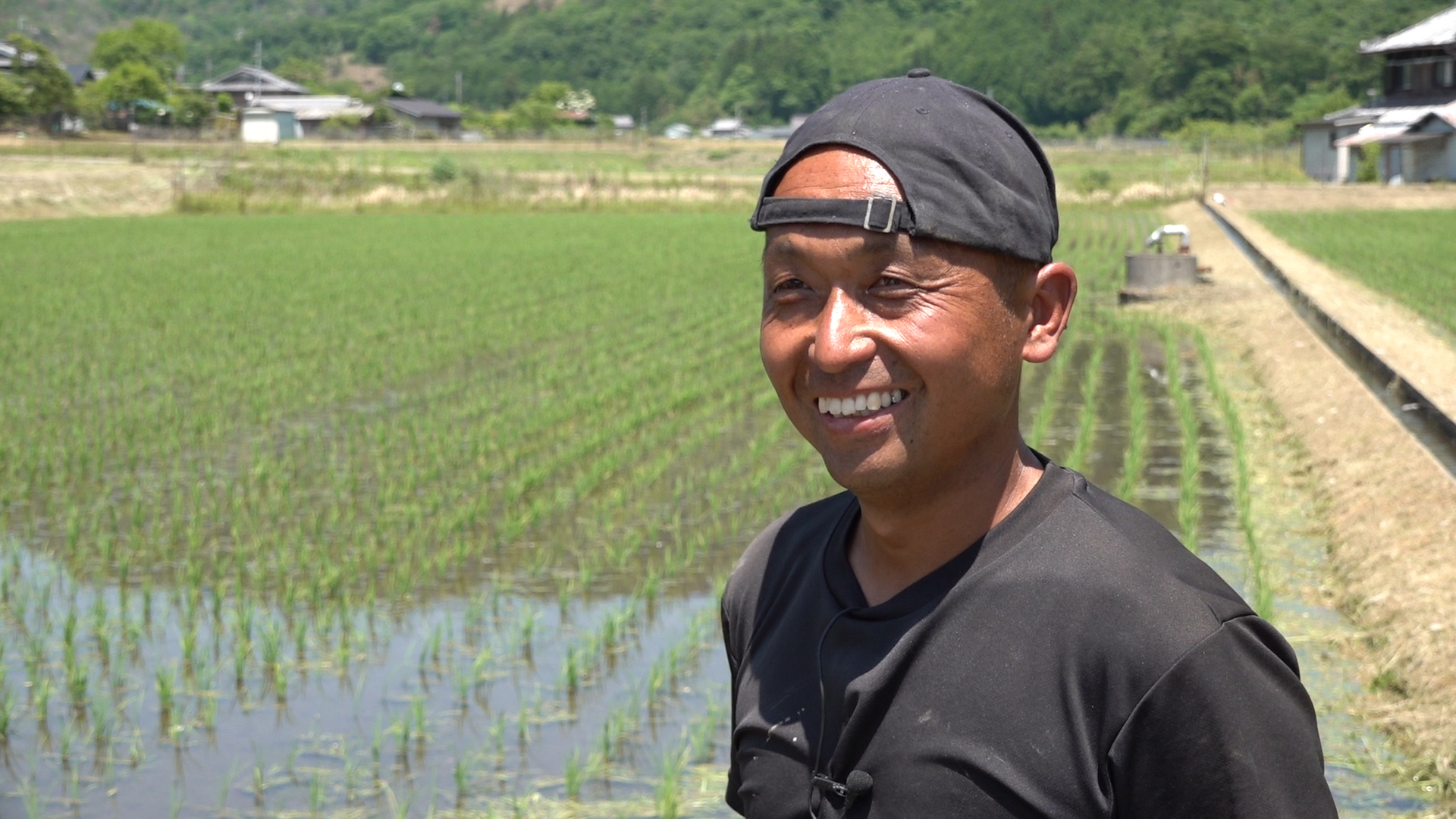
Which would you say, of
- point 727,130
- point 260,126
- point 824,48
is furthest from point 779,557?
point 824,48

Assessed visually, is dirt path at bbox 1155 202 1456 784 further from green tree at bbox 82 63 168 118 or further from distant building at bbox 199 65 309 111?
distant building at bbox 199 65 309 111

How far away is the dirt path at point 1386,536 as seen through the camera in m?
3.99

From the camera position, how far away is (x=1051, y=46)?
84250 mm

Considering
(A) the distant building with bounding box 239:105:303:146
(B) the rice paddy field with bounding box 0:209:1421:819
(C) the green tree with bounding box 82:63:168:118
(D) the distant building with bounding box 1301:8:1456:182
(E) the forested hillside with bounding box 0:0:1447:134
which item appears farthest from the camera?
(E) the forested hillside with bounding box 0:0:1447:134

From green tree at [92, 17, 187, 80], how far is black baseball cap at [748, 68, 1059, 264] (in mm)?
87925

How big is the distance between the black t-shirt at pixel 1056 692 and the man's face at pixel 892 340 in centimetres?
9

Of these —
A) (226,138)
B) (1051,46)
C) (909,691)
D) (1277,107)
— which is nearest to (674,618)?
(909,691)

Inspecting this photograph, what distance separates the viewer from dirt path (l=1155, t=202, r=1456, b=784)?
3.99 m

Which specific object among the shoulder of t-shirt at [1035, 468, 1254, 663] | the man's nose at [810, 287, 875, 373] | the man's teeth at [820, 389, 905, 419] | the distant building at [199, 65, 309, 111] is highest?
the distant building at [199, 65, 309, 111]

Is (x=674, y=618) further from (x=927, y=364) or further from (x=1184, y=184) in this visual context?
(x=1184, y=184)

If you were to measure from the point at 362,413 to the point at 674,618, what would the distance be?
452 cm

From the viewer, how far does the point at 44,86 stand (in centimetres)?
4991

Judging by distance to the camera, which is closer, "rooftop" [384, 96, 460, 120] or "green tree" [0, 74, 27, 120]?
"green tree" [0, 74, 27, 120]

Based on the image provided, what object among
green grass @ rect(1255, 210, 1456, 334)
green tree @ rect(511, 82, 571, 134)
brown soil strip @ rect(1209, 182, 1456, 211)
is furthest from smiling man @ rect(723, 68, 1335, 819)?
green tree @ rect(511, 82, 571, 134)
